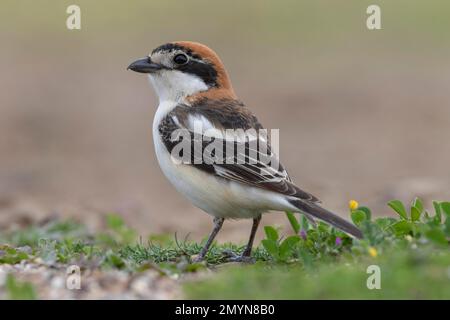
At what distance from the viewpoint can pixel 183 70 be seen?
878cm

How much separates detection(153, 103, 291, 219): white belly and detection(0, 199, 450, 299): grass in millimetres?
272

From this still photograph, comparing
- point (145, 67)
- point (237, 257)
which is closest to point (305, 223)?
point (237, 257)

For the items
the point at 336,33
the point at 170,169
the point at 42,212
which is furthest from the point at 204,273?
the point at 336,33

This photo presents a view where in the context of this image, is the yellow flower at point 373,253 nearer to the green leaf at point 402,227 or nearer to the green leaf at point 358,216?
the green leaf at point 402,227

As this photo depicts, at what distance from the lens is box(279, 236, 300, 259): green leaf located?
7.44 m

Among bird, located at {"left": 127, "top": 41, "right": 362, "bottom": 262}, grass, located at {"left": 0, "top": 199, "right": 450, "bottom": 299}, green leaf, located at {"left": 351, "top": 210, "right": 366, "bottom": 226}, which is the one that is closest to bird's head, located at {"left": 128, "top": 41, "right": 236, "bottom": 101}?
bird, located at {"left": 127, "top": 41, "right": 362, "bottom": 262}

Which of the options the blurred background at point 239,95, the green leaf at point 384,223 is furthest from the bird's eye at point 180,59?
the blurred background at point 239,95

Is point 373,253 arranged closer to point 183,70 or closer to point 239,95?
point 183,70

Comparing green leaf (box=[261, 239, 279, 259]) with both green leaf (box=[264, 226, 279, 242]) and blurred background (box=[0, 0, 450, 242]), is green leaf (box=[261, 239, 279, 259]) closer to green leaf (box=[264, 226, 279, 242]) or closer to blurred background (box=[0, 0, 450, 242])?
green leaf (box=[264, 226, 279, 242])

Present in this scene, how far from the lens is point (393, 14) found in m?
25.6

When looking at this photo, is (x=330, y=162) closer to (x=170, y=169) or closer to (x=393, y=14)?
(x=170, y=169)

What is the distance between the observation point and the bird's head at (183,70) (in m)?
8.76

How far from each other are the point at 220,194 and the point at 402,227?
1.55 meters
